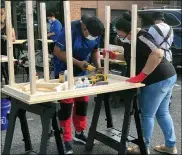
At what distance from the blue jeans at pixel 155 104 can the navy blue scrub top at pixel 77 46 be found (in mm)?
796

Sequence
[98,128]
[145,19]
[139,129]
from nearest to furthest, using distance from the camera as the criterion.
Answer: [139,129]
[98,128]
[145,19]

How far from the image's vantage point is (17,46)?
9445 millimetres

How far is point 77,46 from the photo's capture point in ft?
12.6

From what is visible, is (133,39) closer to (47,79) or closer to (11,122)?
(47,79)

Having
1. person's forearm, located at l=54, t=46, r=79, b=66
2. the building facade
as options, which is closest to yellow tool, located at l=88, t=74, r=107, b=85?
person's forearm, located at l=54, t=46, r=79, b=66

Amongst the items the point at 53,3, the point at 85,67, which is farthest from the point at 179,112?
the point at 53,3

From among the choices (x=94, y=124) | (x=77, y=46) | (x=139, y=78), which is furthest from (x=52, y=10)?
(x=139, y=78)

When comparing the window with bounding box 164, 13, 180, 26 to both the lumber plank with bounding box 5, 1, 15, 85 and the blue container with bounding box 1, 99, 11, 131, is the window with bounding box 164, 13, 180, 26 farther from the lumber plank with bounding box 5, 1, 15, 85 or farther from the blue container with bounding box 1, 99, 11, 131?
the lumber plank with bounding box 5, 1, 15, 85

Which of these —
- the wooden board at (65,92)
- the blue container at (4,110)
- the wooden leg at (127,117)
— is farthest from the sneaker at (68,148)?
the blue container at (4,110)

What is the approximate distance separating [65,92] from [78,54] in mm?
1024

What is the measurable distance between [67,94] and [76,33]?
103cm

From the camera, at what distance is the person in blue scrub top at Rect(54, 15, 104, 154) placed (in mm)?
3598

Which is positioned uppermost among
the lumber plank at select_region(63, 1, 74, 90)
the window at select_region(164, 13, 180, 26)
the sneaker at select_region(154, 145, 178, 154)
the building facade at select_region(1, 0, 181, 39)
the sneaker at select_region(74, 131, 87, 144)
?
the building facade at select_region(1, 0, 181, 39)

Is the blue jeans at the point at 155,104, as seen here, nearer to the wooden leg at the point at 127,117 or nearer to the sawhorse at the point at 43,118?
the wooden leg at the point at 127,117
